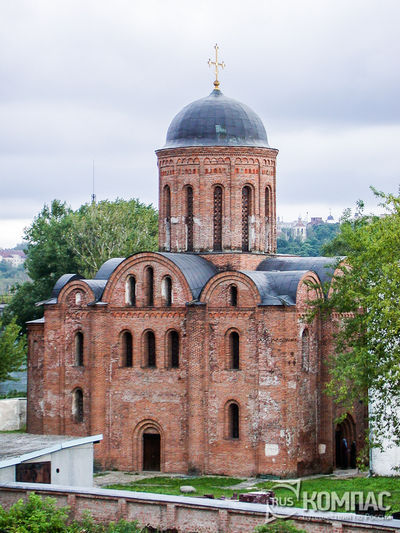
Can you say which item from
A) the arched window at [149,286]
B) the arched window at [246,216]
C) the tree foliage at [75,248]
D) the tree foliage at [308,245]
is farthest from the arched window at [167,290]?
the tree foliage at [308,245]

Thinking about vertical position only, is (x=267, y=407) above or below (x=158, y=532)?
above

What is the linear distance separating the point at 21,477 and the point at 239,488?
6985 mm

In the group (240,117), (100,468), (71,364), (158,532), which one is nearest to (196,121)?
(240,117)

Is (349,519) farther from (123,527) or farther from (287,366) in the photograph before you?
(287,366)

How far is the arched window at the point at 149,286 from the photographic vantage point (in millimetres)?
35219

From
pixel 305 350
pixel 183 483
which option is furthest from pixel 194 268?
pixel 183 483

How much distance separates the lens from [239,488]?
3170 centimetres

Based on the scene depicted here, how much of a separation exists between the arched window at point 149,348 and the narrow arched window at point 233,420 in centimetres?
303

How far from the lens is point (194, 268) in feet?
116

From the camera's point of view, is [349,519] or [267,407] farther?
[267,407]

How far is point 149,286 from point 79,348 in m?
3.49

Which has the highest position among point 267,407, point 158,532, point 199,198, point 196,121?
point 196,121

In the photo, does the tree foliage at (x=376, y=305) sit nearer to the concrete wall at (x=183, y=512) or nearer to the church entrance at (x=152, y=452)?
the concrete wall at (x=183, y=512)

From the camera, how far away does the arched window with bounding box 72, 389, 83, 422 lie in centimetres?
3641
